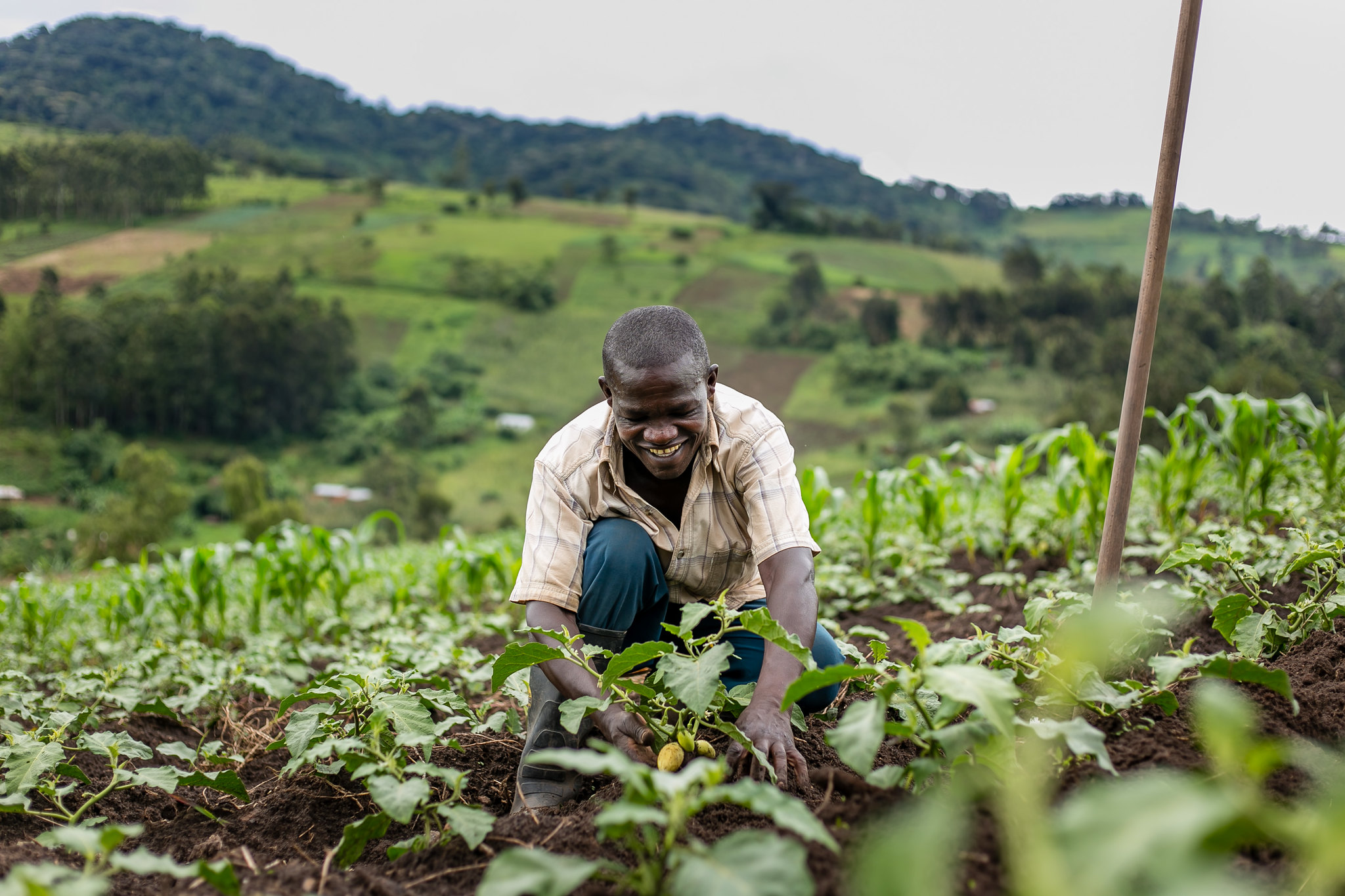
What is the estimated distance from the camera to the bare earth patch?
5631cm

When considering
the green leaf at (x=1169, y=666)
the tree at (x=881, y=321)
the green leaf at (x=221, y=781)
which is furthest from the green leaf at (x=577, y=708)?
the tree at (x=881, y=321)

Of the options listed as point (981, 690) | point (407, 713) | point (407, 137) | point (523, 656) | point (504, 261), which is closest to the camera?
point (981, 690)

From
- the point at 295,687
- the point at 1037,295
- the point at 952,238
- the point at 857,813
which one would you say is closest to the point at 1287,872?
the point at 857,813

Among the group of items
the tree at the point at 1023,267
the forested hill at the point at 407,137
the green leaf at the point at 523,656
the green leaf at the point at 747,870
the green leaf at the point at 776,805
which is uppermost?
the forested hill at the point at 407,137

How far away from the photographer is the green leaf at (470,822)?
1.42m

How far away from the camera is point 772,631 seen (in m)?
1.51

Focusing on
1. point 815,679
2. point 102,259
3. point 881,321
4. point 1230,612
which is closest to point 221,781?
point 815,679

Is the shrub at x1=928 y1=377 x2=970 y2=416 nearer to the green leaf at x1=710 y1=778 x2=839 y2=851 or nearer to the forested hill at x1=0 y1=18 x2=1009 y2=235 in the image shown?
the forested hill at x1=0 y1=18 x2=1009 y2=235

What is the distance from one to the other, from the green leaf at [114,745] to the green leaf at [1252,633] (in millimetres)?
2282

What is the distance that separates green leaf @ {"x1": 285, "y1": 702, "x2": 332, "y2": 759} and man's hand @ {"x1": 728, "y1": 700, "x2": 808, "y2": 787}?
2.87 feet

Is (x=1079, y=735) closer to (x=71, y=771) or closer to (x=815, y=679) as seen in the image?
(x=815, y=679)

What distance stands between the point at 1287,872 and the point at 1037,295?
185ft

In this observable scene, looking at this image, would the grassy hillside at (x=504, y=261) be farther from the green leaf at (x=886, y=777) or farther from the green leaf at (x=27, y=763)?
the green leaf at (x=886, y=777)

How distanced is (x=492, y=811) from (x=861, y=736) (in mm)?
1073
